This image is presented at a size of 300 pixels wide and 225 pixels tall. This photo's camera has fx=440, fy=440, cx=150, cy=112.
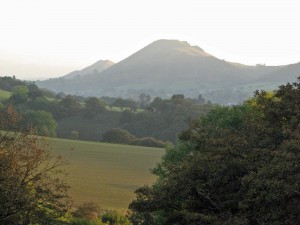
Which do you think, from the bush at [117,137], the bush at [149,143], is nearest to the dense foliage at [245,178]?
the bush at [149,143]

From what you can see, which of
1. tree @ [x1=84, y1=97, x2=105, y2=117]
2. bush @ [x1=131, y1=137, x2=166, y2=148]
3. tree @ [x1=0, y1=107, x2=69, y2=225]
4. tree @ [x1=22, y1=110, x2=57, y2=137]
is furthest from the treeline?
tree @ [x1=0, y1=107, x2=69, y2=225]

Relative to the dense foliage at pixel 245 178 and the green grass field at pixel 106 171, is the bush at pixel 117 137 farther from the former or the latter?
the dense foliage at pixel 245 178

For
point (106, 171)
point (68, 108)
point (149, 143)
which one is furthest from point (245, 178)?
point (68, 108)

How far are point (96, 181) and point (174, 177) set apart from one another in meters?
54.3

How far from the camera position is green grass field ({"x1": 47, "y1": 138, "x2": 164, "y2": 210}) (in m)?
64.0

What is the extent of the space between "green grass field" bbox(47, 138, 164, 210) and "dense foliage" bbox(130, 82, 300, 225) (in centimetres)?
3555

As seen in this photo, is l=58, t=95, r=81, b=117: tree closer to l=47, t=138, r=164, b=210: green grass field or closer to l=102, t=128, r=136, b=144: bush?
l=102, t=128, r=136, b=144: bush

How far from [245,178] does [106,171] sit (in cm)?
6754

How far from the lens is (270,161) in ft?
69.3

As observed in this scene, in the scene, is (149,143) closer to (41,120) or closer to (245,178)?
(41,120)

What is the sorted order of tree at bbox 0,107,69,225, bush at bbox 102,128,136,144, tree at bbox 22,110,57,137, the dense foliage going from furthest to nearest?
tree at bbox 22,110,57,137 < bush at bbox 102,128,136,144 < tree at bbox 0,107,69,225 < the dense foliage

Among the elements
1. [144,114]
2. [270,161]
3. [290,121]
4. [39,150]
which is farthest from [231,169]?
[144,114]

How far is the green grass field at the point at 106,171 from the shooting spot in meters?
64.0

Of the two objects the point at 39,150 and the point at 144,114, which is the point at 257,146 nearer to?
the point at 39,150
